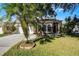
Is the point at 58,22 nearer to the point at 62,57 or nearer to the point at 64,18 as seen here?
the point at 64,18

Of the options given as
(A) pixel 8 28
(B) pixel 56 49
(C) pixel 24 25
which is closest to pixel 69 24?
(B) pixel 56 49

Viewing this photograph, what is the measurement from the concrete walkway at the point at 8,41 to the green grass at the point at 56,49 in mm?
55

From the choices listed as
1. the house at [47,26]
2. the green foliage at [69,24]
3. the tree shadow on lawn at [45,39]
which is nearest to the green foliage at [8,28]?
the house at [47,26]

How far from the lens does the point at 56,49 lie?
3.03m

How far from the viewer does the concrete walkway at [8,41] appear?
3.03m

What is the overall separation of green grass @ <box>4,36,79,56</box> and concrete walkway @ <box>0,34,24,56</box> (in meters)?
0.05

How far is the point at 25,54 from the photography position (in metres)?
3.03

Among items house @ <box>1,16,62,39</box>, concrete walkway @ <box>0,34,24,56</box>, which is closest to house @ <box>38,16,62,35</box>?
house @ <box>1,16,62,39</box>

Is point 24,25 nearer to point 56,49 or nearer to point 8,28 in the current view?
point 8,28

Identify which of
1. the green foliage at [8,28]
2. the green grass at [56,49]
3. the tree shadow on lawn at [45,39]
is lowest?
the green grass at [56,49]

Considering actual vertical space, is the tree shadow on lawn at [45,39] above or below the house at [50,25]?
below

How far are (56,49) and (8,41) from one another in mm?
571

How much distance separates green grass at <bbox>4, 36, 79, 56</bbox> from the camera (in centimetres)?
301

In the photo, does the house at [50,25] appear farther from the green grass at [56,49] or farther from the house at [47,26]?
the green grass at [56,49]
